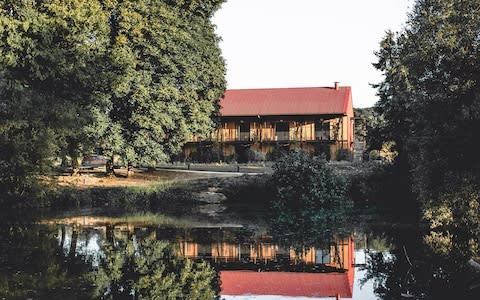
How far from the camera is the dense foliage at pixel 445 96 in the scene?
19.3 metres

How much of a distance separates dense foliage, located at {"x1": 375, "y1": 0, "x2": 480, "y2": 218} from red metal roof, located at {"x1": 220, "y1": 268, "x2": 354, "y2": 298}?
629 cm

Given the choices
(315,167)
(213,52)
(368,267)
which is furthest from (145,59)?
(368,267)

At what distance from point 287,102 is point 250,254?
1562 inches

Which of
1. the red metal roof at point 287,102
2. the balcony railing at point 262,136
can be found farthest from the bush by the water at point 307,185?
the balcony railing at point 262,136

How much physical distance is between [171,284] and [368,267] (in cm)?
533

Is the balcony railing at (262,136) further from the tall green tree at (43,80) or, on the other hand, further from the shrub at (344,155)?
the tall green tree at (43,80)

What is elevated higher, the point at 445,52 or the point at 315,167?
the point at 445,52

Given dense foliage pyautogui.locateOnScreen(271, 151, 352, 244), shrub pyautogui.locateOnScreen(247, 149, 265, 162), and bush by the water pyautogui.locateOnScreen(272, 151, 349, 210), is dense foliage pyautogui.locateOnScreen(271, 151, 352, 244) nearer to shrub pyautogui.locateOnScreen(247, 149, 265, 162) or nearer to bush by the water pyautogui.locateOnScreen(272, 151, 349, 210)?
bush by the water pyautogui.locateOnScreen(272, 151, 349, 210)

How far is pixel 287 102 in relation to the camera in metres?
56.5

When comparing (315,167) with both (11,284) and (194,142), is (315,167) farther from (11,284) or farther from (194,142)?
(194,142)

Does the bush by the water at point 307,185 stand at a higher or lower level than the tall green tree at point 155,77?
lower

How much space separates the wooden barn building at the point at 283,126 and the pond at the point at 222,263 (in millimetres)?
29281

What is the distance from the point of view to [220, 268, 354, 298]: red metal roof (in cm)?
1269

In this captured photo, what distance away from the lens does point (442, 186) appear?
20031 millimetres
